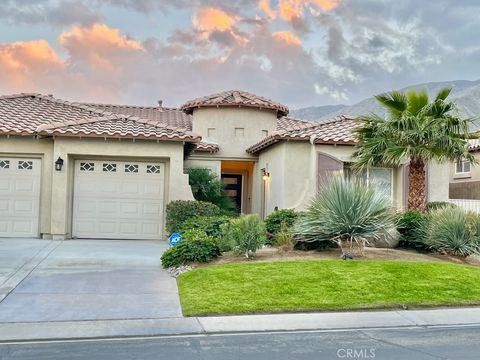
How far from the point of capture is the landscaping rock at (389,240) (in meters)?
12.9

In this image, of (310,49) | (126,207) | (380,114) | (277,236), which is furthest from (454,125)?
(310,49)

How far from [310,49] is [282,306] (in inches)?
778

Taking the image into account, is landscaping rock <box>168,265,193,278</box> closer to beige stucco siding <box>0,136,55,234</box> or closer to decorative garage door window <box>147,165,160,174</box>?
decorative garage door window <box>147,165,160,174</box>

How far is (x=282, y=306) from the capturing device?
819 centimetres

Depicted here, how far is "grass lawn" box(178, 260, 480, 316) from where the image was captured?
27.3 ft

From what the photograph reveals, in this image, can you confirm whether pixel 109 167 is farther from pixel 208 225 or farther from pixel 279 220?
pixel 279 220

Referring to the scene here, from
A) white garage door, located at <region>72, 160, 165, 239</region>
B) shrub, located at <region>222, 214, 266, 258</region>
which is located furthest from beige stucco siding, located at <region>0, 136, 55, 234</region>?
shrub, located at <region>222, 214, 266, 258</region>

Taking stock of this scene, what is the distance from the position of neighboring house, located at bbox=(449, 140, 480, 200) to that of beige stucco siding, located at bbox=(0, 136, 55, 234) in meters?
17.2

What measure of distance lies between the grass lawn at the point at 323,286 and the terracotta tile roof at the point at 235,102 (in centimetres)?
1157

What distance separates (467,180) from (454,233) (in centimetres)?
1378

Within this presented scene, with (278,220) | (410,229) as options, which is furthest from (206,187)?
(410,229)

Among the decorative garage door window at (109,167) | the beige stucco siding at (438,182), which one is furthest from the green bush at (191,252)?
the beige stucco siding at (438,182)

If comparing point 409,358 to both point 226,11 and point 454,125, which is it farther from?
point 226,11

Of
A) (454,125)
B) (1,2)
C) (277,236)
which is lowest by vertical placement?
(277,236)
